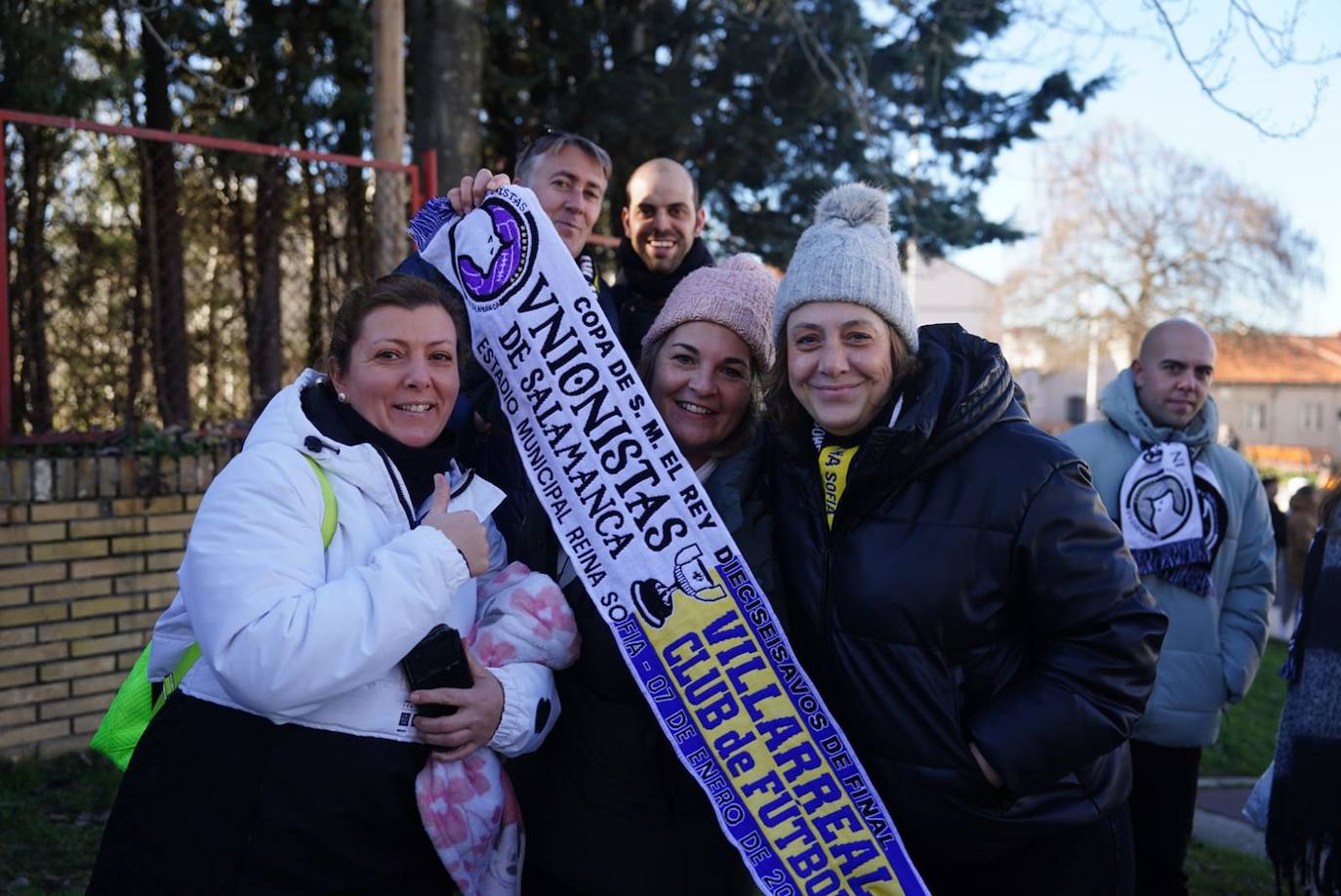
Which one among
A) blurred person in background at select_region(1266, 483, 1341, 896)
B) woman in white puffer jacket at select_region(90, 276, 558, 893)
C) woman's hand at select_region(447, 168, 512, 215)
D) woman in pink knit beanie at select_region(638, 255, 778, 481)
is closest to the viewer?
woman in white puffer jacket at select_region(90, 276, 558, 893)

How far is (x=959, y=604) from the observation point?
82.2 inches

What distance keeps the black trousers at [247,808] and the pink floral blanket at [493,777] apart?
0.33 ft

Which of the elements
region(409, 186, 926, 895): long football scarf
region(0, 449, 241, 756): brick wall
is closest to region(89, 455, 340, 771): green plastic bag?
region(409, 186, 926, 895): long football scarf

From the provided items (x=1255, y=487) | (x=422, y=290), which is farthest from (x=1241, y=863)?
(x=422, y=290)

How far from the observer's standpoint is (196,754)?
6.75ft

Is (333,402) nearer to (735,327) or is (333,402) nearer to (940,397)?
(735,327)

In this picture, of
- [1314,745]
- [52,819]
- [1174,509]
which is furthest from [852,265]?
[52,819]

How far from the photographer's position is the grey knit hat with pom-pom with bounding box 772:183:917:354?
7.55 ft

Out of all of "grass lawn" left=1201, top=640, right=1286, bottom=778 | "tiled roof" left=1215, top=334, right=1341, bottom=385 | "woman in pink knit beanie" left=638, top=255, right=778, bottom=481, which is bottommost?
"grass lawn" left=1201, top=640, right=1286, bottom=778

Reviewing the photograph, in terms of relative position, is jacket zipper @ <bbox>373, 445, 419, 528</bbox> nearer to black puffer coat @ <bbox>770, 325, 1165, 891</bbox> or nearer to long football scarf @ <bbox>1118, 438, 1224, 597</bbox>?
black puffer coat @ <bbox>770, 325, 1165, 891</bbox>

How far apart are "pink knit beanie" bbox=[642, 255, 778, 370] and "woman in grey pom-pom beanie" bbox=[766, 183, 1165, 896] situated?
28 cm

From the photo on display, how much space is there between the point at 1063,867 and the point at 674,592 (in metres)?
1.00

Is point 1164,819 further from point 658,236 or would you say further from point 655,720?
point 658,236

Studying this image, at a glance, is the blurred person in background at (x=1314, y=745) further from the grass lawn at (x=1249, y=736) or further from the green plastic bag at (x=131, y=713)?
the grass lawn at (x=1249, y=736)
